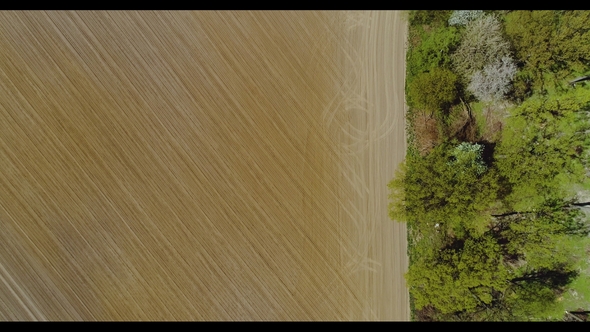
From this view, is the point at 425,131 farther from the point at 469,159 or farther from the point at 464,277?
the point at 464,277

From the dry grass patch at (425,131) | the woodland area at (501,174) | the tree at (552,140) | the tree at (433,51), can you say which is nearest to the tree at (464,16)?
the woodland area at (501,174)

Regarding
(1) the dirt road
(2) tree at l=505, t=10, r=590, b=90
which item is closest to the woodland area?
(2) tree at l=505, t=10, r=590, b=90

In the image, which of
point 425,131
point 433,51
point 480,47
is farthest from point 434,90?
point 480,47

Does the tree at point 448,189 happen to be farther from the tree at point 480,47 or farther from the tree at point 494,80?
the tree at point 480,47

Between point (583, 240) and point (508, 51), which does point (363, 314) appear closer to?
point (583, 240)

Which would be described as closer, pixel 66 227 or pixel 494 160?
pixel 494 160

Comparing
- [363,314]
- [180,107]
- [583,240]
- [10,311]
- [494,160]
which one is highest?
[180,107]

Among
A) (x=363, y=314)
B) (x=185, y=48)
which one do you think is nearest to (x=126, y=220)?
(x=185, y=48)

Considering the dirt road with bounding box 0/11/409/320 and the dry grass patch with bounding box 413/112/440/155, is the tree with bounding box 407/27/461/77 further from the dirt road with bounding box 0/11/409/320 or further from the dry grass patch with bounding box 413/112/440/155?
the dry grass patch with bounding box 413/112/440/155
